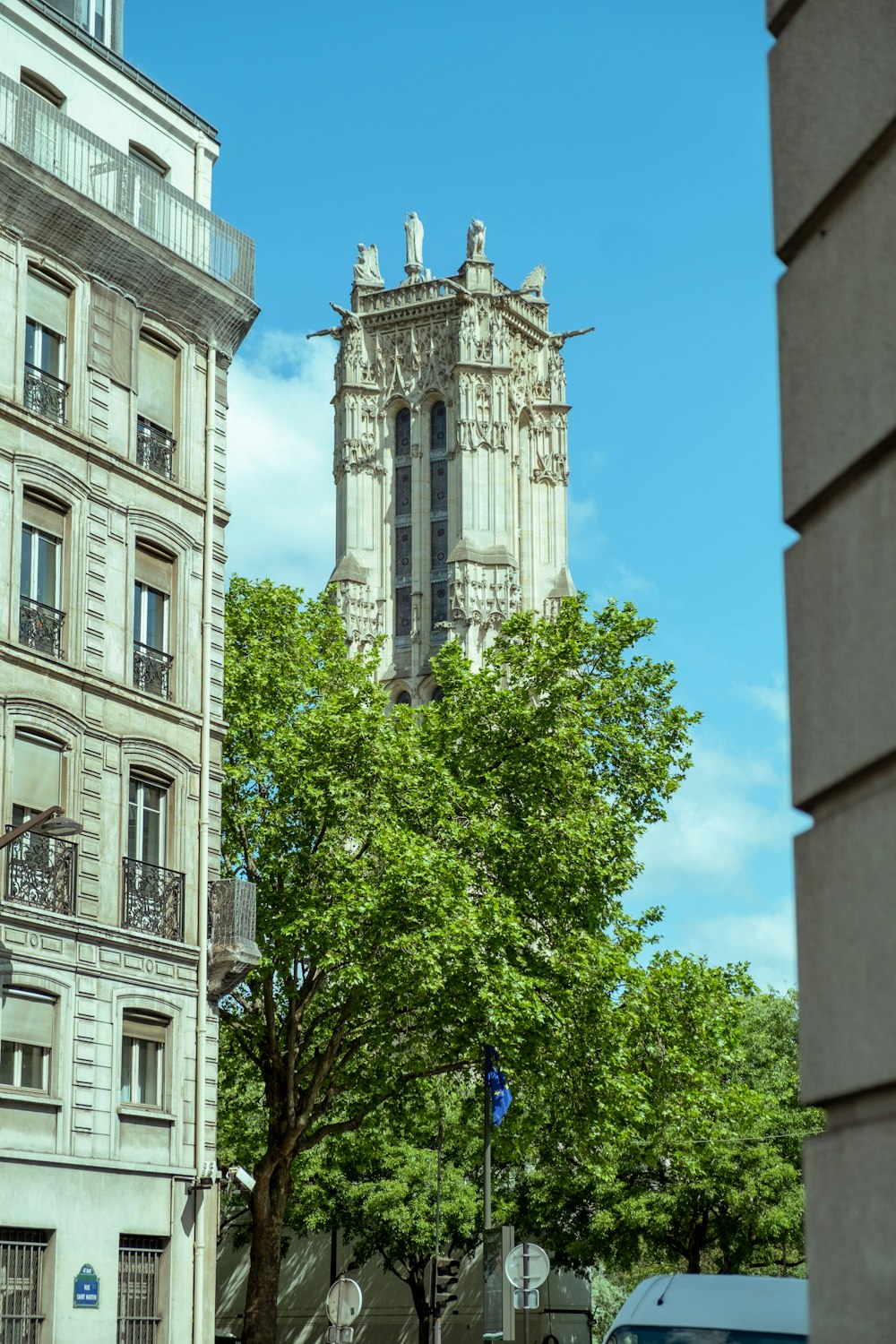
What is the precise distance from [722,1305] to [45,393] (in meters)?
16.7

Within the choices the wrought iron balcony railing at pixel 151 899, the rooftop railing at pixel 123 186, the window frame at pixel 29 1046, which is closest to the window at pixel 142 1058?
the wrought iron balcony railing at pixel 151 899

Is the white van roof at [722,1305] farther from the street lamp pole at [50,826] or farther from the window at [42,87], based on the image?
the window at [42,87]

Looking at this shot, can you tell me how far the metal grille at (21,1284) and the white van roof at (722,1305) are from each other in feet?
37.4

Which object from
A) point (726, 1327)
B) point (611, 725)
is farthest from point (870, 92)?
point (611, 725)

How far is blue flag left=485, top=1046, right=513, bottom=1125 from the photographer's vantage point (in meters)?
31.0

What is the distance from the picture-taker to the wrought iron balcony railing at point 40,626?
80.8ft

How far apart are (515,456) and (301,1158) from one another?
212 ft

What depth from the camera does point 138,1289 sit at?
79.9 ft

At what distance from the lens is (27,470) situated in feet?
81.3

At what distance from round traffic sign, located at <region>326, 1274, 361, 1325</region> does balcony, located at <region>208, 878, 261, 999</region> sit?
4254 mm

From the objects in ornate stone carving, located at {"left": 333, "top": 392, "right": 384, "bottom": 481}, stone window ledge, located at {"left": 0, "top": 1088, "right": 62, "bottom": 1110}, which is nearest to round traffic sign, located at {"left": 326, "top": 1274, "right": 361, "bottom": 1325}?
stone window ledge, located at {"left": 0, "top": 1088, "right": 62, "bottom": 1110}

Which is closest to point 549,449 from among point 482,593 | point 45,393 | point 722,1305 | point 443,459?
point 443,459

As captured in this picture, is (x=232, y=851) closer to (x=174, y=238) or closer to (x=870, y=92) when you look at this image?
(x=174, y=238)

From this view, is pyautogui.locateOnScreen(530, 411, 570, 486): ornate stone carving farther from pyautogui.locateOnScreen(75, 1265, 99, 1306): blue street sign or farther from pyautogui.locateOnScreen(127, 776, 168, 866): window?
pyautogui.locateOnScreen(75, 1265, 99, 1306): blue street sign
